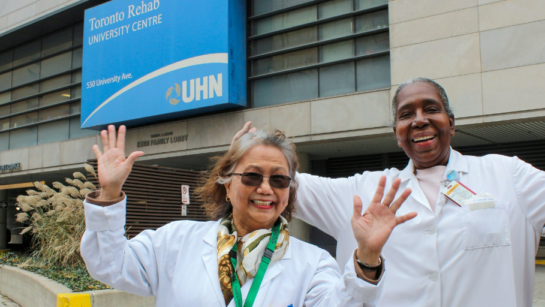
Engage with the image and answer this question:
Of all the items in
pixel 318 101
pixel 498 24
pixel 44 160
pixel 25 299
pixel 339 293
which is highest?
pixel 498 24

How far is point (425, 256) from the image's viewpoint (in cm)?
232

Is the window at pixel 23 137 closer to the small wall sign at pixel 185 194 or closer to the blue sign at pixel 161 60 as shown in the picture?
the blue sign at pixel 161 60

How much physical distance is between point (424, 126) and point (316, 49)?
42.0ft

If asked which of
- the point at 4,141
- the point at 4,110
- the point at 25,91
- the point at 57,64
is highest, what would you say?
the point at 57,64

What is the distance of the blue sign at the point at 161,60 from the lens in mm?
15320

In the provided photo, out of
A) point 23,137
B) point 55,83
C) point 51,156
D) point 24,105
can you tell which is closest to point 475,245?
point 51,156

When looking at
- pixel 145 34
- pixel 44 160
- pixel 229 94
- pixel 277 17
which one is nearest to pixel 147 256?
pixel 229 94

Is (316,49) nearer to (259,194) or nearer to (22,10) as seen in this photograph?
(259,194)

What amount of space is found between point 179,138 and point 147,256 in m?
15.0

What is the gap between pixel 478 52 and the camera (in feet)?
37.6

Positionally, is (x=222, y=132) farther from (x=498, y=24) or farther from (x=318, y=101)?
(x=498, y=24)

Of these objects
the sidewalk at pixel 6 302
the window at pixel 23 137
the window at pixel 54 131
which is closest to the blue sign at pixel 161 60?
the window at pixel 54 131

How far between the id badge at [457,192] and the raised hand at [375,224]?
1.93ft

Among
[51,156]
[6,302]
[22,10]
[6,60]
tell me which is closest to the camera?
[6,302]
